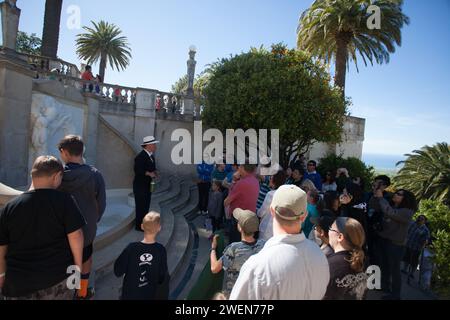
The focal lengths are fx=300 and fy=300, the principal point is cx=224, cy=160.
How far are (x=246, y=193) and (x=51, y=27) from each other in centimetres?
1562

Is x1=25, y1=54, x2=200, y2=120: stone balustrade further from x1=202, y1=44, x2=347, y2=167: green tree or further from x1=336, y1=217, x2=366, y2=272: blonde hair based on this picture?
x1=336, y1=217, x2=366, y2=272: blonde hair

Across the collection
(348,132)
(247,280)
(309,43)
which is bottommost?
(247,280)

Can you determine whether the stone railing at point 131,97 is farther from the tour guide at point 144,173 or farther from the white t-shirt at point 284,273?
the white t-shirt at point 284,273

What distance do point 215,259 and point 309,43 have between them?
54.3ft

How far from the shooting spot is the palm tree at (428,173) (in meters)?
10.6

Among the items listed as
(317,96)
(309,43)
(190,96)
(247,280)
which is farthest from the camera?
(309,43)

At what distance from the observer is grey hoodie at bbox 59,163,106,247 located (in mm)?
3219

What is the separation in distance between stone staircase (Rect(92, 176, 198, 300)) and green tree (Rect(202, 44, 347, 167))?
4.72 metres

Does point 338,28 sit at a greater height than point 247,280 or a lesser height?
greater

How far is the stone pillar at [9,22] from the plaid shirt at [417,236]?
9.06m

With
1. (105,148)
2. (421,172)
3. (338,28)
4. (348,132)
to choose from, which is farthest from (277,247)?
(348,132)

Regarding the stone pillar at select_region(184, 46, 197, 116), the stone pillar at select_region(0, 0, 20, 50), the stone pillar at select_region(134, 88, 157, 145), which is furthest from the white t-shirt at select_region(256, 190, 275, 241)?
the stone pillar at select_region(184, 46, 197, 116)

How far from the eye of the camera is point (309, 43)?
1691cm

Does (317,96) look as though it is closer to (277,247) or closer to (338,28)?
(338,28)
